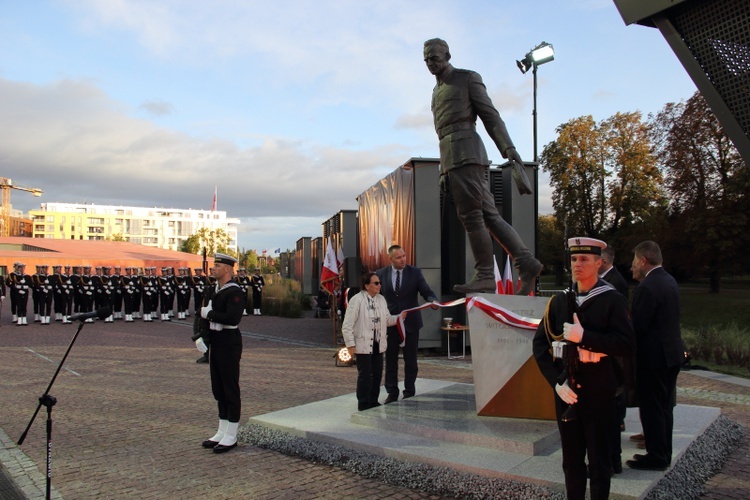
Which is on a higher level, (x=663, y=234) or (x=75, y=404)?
(x=663, y=234)

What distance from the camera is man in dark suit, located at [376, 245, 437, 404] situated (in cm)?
739

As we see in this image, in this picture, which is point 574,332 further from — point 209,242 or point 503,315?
point 209,242

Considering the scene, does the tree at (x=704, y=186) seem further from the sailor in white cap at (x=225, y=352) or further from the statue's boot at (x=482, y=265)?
the sailor in white cap at (x=225, y=352)

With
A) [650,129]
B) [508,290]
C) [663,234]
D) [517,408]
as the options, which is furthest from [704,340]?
[650,129]

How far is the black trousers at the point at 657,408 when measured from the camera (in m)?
4.72

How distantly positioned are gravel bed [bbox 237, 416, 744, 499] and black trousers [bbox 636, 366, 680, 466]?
0.73ft

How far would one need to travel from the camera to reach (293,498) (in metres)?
4.66

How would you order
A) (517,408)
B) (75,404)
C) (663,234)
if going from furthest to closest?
(663,234) → (75,404) → (517,408)

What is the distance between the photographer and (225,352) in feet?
19.0

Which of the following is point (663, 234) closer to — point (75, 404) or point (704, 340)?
point (704, 340)

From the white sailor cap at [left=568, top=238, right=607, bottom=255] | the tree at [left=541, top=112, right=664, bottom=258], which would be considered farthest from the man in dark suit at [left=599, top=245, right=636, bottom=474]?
the tree at [left=541, top=112, right=664, bottom=258]

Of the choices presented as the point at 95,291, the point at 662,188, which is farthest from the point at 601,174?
the point at 95,291

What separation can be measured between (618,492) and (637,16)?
3362mm

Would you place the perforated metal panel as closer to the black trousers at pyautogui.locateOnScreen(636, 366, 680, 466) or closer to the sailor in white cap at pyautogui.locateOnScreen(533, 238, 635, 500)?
the sailor in white cap at pyautogui.locateOnScreen(533, 238, 635, 500)
